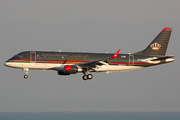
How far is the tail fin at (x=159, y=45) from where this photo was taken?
73938 millimetres

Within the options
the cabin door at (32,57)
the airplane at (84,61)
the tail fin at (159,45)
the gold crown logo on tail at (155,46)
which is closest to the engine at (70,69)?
the airplane at (84,61)

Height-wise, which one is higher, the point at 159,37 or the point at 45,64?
the point at 159,37

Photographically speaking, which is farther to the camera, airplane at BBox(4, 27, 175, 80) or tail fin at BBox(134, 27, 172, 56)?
tail fin at BBox(134, 27, 172, 56)

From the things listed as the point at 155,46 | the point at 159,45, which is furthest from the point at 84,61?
the point at 159,45

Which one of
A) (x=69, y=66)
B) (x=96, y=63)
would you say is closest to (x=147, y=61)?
(x=96, y=63)

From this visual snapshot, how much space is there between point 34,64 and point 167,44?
30.7m

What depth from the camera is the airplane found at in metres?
64.1

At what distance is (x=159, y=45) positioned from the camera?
75.1m

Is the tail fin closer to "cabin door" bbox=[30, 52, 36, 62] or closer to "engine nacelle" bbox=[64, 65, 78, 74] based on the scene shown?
"engine nacelle" bbox=[64, 65, 78, 74]

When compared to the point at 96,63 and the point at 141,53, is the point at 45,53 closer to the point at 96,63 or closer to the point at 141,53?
the point at 96,63

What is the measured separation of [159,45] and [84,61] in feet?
62.3

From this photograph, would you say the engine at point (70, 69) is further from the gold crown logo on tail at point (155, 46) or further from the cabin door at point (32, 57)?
the gold crown logo on tail at point (155, 46)

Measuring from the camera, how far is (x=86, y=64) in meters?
64.5

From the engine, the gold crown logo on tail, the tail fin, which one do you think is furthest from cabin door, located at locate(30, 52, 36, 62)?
the gold crown logo on tail
